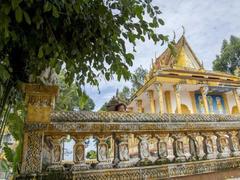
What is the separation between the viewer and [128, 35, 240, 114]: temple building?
1516 cm

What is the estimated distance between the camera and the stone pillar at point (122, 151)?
228cm

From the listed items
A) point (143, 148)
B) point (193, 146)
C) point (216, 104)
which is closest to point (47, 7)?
point (143, 148)

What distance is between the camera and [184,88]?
16594mm

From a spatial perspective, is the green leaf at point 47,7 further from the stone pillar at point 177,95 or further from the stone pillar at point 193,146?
the stone pillar at point 177,95

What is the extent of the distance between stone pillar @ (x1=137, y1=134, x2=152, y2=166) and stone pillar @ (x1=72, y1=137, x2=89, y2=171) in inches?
23.2

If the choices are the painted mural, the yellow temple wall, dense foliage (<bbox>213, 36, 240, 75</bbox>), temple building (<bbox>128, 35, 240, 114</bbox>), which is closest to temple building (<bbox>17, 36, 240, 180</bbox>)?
temple building (<bbox>128, 35, 240, 114</bbox>)

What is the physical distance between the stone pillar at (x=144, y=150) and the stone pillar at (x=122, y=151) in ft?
0.51

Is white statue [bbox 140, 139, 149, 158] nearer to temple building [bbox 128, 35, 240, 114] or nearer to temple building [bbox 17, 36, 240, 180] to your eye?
temple building [bbox 17, 36, 240, 180]

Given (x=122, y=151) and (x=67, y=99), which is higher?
(x=67, y=99)

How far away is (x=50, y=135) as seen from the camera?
2.10 meters

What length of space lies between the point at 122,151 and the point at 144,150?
0.85 feet

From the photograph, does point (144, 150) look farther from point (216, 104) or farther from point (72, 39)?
point (216, 104)

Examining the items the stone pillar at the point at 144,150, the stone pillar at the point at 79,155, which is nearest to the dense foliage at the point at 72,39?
the stone pillar at the point at 79,155

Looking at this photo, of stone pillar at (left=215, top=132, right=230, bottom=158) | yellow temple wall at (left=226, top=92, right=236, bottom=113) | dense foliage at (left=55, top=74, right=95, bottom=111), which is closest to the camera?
dense foliage at (left=55, top=74, right=95, bottom=111)
